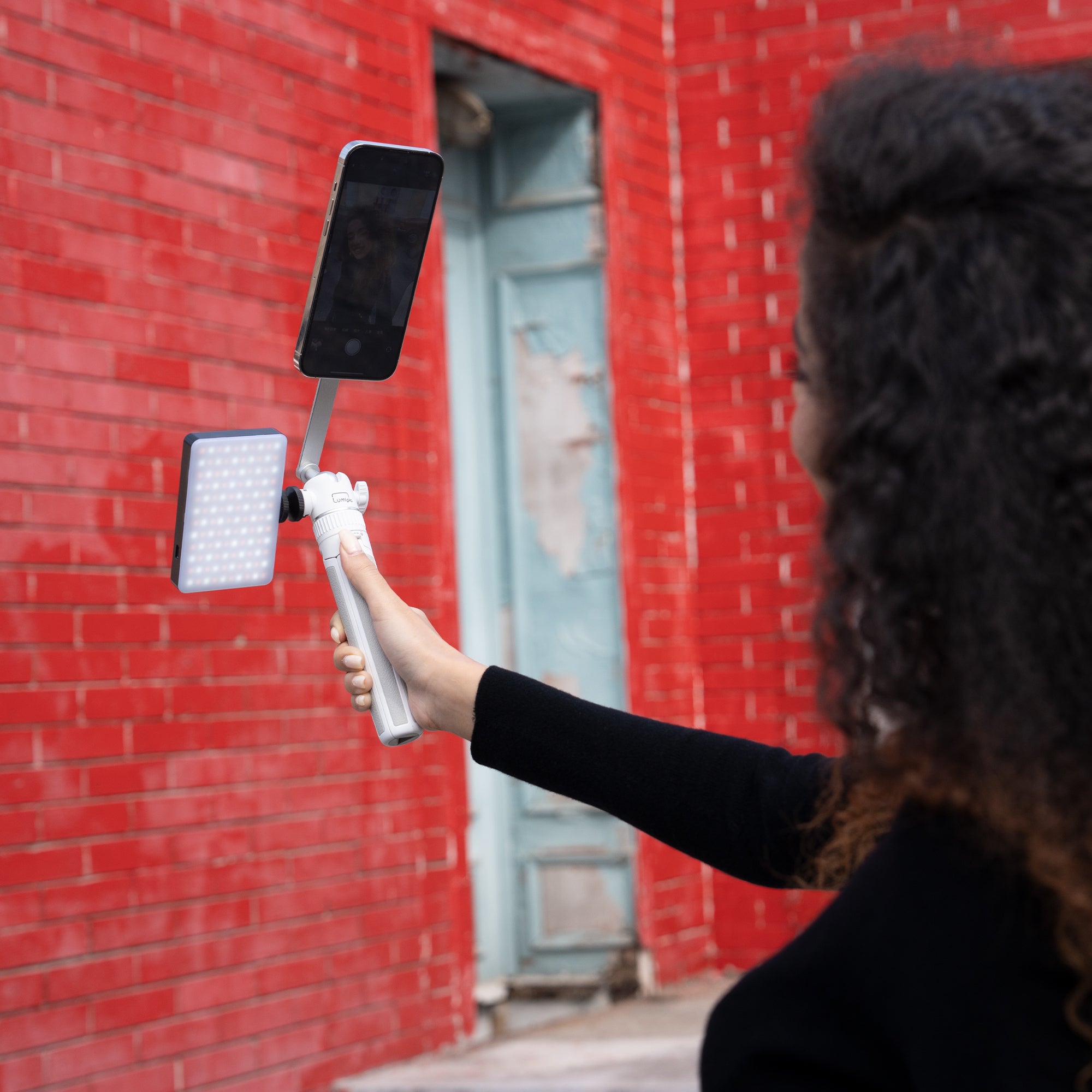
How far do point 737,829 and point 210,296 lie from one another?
2.30 metres

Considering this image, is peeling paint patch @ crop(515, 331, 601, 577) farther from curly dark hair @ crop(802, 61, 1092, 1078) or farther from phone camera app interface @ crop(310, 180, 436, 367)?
curly dark hair @ crop(802, 61, 1092, 1078)

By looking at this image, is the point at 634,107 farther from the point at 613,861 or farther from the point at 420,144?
the point at 613,861

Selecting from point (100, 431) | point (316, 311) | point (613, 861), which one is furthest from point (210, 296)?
point (613, 861)

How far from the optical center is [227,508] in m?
1.62

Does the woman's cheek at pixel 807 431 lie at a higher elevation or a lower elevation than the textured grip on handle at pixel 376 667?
higher

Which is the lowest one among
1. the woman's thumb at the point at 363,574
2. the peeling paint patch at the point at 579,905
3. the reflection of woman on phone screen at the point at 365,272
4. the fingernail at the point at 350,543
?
the peeling paint patch at the point at 579,905

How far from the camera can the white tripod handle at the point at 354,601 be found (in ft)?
5.45

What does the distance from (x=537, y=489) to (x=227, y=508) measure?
3.12 metres

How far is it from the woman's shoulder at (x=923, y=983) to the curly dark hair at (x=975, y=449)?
0.02m

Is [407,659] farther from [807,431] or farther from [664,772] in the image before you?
[807,431]

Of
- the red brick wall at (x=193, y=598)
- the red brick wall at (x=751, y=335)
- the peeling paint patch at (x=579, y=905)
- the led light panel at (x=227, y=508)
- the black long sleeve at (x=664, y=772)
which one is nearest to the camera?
the black long sleeve at (x=664, y=772)

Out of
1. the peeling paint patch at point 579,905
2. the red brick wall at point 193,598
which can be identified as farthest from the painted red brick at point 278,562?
the peeling paint patch at point 579,905

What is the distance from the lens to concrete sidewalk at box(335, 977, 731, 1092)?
3594 millimetres

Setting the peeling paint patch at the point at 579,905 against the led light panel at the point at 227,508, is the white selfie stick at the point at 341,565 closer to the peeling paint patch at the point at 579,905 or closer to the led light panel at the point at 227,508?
the led light panel at the point at 227,508
